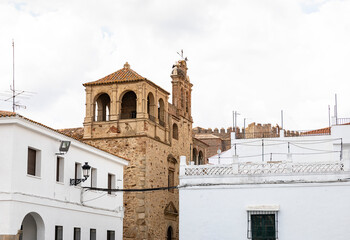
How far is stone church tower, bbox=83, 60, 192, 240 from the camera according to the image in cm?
3138

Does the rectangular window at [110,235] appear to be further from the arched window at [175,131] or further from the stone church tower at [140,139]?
the arched window at [175,131]

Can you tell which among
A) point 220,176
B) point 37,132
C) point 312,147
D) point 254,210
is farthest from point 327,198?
point 312,147

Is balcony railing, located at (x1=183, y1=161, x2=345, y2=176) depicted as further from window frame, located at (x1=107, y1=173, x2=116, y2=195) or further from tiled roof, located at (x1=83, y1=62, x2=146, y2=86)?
tiled roof, located at (x1=83, y1=62, x2=146, y2=86)

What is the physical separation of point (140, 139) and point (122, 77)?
4.10 meters

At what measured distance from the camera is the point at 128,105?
3500cm

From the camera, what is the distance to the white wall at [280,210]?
17.2m

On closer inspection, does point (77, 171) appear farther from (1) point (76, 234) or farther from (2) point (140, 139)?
(2) point (140, 139)

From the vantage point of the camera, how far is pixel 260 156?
103 feet

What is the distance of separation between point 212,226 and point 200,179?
5.02 ft

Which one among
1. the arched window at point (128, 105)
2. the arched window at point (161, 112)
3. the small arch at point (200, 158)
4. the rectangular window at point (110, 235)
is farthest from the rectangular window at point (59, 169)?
the small arch at point (200, 158)

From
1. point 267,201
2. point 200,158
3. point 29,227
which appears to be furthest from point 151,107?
point 267,201

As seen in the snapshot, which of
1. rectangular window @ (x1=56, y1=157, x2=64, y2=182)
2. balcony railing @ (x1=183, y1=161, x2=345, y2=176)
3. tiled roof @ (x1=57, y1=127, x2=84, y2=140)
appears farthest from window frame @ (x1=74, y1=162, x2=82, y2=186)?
tiled roof @ (x1=57, y1=127, x2=84, y2=140)

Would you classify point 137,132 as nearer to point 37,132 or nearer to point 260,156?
point 260,156

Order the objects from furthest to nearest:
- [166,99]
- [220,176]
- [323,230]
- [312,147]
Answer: [166,99]
[312,147]
[220,176]
[323,230]
